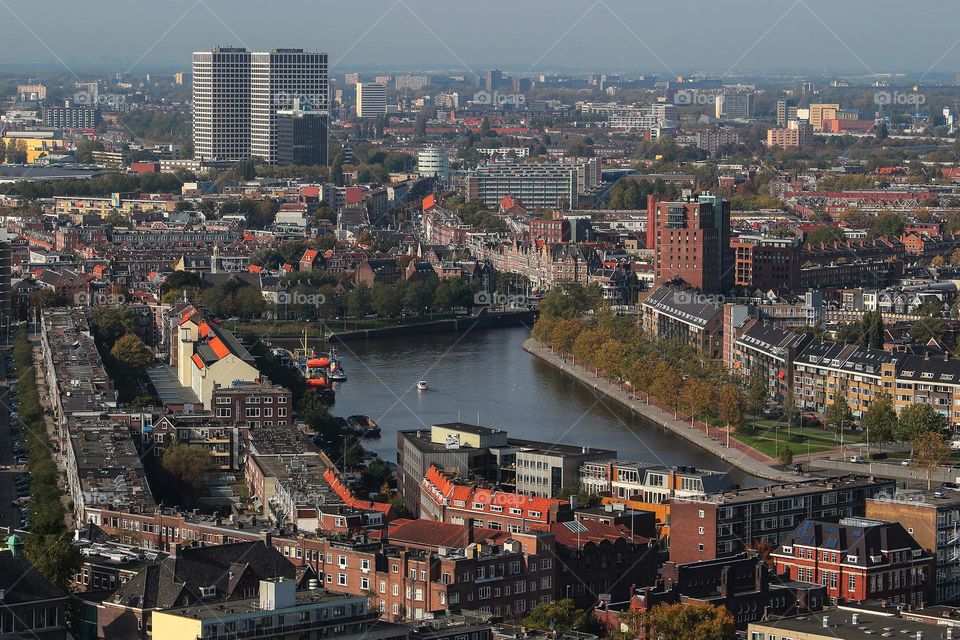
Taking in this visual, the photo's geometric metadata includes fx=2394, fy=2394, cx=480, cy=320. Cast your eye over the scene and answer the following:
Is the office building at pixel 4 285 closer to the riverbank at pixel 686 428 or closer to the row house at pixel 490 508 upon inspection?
the riverbank at pixel 686 428

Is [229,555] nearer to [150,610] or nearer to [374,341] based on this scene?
[150,610]

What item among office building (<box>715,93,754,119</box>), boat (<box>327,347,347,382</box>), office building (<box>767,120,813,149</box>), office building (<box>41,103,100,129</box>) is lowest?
boat (<box>327,347,347,382</box>)

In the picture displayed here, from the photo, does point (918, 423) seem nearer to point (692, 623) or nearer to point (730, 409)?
point (730, 409)

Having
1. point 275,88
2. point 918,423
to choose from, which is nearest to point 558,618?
point 918,423

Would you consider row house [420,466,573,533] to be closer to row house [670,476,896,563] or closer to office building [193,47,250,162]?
row house [670,476,896,563]

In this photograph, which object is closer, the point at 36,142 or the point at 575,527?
the point at 575,527

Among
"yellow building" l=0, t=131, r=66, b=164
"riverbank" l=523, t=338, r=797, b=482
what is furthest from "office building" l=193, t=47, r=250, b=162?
"riverbank" l=523, t=338, r=797, b=482

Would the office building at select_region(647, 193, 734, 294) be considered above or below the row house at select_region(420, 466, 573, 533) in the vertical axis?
above
